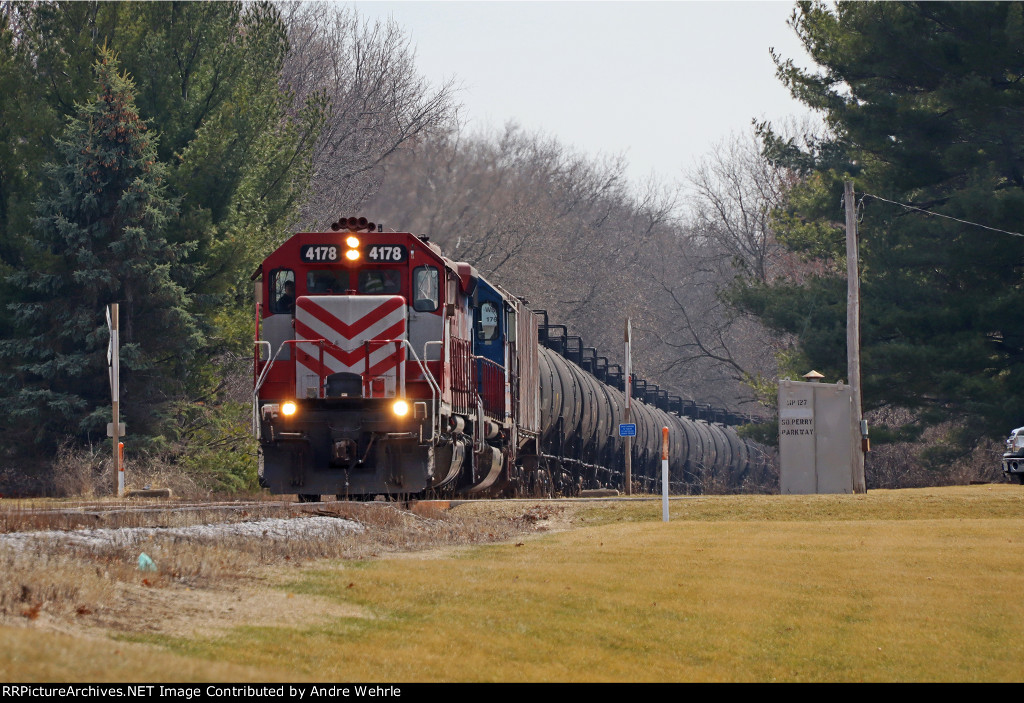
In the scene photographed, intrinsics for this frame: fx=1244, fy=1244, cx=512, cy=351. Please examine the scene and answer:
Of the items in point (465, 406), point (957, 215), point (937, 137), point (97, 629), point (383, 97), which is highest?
point (383, 97)

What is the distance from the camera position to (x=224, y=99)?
32.0m

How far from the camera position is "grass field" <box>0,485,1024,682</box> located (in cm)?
646

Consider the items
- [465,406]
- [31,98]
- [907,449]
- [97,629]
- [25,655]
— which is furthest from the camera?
[907,449]

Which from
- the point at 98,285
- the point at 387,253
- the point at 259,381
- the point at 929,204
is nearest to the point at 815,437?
the point at 387,253

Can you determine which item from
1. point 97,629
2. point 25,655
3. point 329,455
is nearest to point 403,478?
point 329,455

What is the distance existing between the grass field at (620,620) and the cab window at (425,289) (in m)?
4.93

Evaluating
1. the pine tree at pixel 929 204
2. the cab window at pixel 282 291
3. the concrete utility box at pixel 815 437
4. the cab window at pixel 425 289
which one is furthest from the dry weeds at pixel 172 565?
the pine tree at pixel 929 204

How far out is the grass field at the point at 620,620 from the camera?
646 centimetres

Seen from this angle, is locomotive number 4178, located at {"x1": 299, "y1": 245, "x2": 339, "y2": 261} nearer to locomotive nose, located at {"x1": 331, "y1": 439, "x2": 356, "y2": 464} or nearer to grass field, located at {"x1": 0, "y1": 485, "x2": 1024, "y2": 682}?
locomotive nose, located at {"x1": 331, "y1": 439, "x2": 356, "y2": 464}

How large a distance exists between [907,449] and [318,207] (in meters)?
21.1

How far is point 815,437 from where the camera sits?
23.9 meters

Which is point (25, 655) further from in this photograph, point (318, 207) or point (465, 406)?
point (318, 207)

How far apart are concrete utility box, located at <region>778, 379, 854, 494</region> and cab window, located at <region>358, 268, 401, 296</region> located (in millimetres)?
9154

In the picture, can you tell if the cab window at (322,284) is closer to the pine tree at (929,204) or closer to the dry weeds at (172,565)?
the dry weeds at (172,565)
